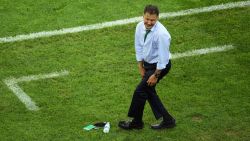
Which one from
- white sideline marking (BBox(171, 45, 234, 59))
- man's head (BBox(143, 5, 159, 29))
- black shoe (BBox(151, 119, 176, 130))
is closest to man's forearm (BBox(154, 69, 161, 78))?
man's head (BBox(143, 5, 159, 29))

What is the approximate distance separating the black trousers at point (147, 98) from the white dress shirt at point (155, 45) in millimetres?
151

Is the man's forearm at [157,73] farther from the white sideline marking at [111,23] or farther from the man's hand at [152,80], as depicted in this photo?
the white sideline marking at [111,23]

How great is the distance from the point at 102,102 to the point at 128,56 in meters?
1.64

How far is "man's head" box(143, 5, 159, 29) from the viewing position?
354 inches

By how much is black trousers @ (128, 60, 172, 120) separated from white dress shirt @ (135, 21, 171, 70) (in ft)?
0.49

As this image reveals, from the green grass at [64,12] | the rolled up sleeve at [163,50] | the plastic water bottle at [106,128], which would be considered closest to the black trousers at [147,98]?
the rolled up sleeve at [163,50]

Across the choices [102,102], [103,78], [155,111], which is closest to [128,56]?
[103,78]

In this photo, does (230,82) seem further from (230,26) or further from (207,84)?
(230,26)

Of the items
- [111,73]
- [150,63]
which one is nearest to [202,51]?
[111,73]

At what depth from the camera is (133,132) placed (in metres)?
9.71

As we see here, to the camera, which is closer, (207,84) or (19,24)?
(207,84)

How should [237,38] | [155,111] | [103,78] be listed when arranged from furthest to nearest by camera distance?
[237,38] → [103,78] → [155,111]

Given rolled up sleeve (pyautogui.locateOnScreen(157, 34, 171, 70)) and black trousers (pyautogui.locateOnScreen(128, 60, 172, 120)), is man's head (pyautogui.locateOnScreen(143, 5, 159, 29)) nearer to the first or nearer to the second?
rolled up sleeve (pyautogui.locateOnScreen(157, 34, 171, 70))

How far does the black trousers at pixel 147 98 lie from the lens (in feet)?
30.8
